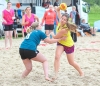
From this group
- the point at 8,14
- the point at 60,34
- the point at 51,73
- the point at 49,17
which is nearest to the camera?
the point at 60,34

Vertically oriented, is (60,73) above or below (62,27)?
below

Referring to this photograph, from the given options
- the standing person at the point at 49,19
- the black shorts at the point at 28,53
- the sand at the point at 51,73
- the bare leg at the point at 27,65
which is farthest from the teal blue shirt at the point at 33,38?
the standing person at the point at 49,19

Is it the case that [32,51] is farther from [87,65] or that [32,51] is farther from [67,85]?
[87,65]

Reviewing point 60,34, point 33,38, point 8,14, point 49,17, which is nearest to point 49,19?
point 49,17

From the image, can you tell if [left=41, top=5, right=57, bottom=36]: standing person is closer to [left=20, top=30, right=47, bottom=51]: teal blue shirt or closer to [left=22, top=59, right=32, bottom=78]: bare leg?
[left=22, top=59, right=32, bottom=78]: bare leg

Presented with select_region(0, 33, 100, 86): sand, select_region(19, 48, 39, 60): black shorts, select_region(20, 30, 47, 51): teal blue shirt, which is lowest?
select_region(0, 33, 100, 86): sand

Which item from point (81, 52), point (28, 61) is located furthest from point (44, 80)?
point (81, 52)

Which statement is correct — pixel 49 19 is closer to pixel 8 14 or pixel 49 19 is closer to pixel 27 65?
pixel 8 14

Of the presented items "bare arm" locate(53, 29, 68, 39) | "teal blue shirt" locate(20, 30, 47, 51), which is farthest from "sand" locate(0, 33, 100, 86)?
"bare arm" locate(53, 29, 68, 39)

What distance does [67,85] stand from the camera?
289 inches

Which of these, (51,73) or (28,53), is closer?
(28,53)

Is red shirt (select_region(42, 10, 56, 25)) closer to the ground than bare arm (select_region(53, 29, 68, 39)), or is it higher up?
closer to the ground

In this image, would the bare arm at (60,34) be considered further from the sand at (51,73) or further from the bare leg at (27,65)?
the sand at (51,73)

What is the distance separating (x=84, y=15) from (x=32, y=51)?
55.1ft
